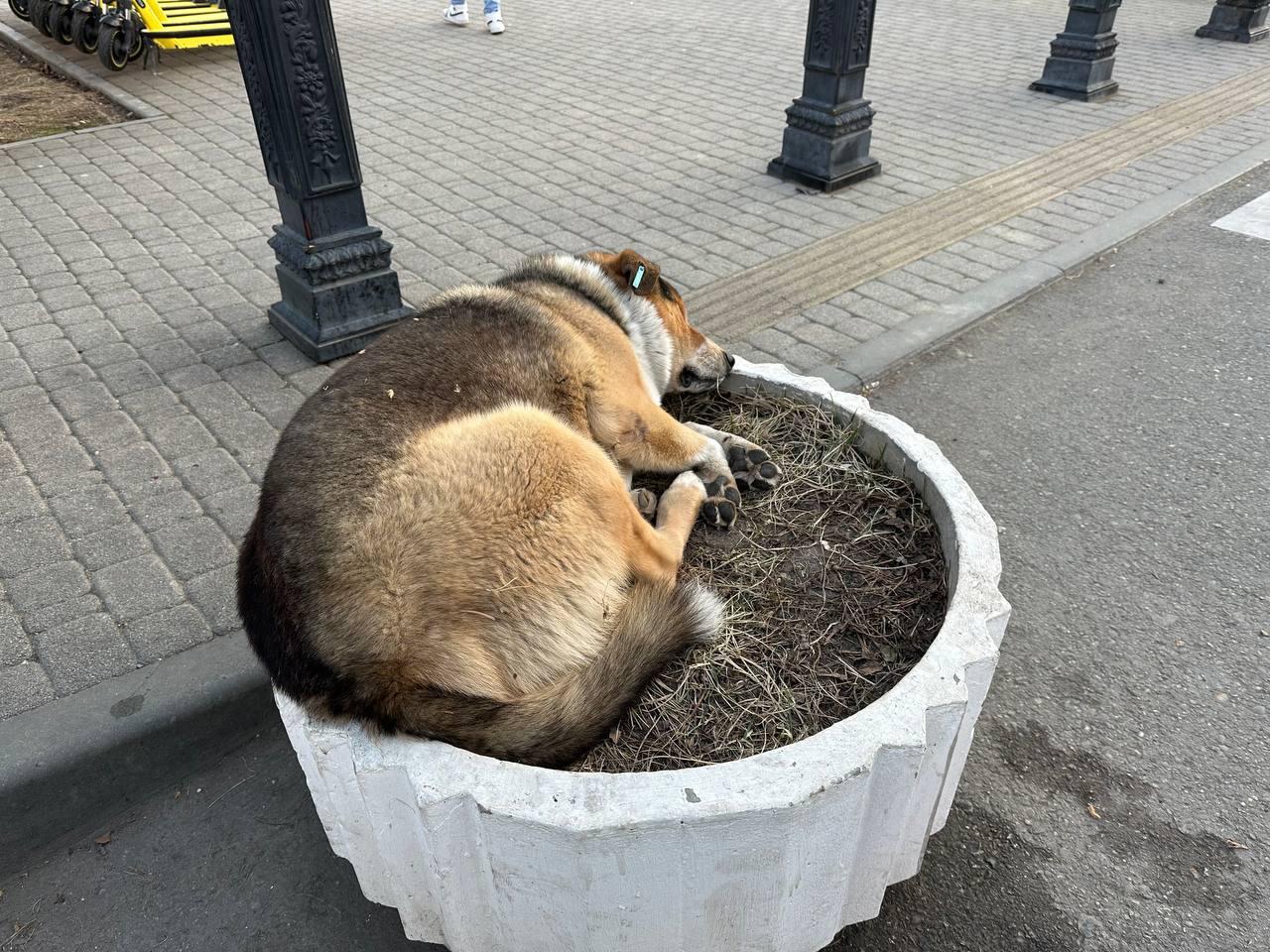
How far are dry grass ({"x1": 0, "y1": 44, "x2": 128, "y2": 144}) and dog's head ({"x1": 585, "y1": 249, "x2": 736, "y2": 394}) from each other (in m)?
7.85

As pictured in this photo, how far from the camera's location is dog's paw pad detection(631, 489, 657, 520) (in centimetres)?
320

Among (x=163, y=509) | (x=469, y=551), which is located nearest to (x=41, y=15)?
(x=163, y=509)

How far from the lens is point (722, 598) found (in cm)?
282

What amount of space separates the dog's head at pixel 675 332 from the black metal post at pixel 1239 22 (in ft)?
41.8

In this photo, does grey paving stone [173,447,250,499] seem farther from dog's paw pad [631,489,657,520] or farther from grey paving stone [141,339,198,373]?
dog's paw pad [631,489,657,520]

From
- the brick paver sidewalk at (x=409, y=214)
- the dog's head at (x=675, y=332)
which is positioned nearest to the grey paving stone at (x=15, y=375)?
the brick paver sidewalk at (x=409, y=214)

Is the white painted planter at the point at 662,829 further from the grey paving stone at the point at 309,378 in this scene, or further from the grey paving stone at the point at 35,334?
the grey paving stone at the point at 35,334

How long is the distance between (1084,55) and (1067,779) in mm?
9169

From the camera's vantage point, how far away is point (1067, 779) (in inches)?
112

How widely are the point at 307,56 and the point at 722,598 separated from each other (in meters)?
3.55

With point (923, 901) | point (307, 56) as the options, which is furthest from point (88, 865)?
point (307, 56)

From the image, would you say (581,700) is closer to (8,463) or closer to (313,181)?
(8,463)

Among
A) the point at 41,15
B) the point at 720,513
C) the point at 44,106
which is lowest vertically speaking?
the point at 44,106

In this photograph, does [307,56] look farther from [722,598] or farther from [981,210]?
[981,210]
